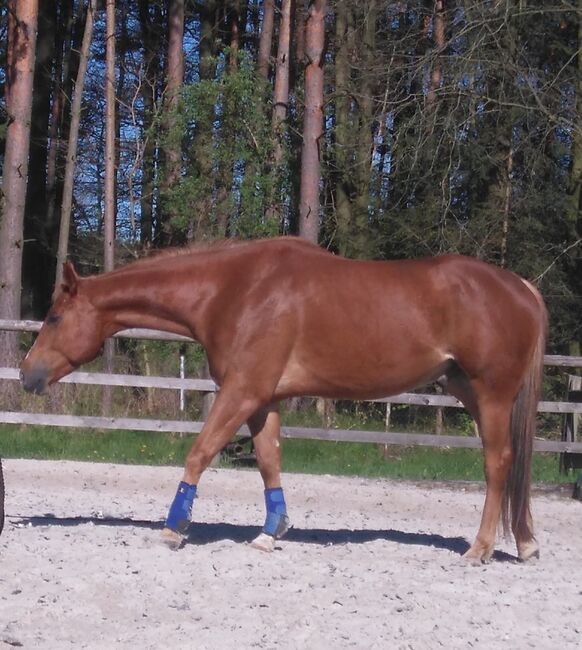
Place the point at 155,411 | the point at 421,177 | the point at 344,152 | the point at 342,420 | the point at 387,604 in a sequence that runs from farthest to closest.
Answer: the point at 344,152 → the point at 421,177 → the point at 342,420 → the point at 155,411 → the point at 387,604

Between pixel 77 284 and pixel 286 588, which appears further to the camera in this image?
pixel 77 284

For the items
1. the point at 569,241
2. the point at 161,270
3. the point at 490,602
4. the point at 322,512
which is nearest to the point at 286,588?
the point at 490,602

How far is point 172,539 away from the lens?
A: 20.6ft

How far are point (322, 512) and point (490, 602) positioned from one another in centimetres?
345

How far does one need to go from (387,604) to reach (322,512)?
3492 mm

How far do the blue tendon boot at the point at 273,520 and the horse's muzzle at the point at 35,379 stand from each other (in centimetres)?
166

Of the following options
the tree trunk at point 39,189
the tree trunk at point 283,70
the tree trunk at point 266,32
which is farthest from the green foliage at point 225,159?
the tree trunk at point 39,189

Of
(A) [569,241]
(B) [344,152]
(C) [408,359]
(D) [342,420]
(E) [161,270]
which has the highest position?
(B) [344,152]

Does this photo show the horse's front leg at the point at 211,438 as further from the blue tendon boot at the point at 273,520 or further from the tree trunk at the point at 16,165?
the tree trunk at the point at 16,165

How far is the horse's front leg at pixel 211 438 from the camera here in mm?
6246

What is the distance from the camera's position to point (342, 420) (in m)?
17.3

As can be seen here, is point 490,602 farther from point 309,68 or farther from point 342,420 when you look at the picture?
point 309,68

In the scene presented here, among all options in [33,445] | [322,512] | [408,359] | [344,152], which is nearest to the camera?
[408,359]

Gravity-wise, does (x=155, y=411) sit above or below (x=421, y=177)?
below
